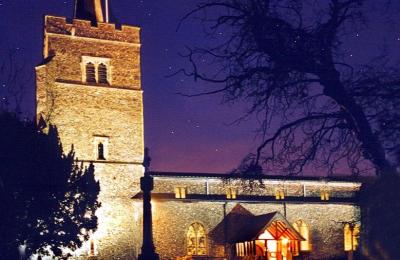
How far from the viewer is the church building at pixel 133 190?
37.8 metres

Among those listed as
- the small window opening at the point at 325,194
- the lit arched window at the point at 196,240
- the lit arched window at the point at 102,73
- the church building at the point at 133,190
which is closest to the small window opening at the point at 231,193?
the church building at the point at 133,190

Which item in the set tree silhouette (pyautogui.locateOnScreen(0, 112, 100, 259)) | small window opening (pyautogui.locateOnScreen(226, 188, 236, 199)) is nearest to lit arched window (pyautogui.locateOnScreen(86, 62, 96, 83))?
tree silhouette (pyautogui.locateOnScreen(0, 112, 100, 259))

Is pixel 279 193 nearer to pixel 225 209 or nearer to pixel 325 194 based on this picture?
pixel 325 194

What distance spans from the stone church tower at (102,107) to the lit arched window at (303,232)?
10.5 m

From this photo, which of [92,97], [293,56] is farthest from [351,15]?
[92,97]

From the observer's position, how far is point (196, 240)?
1518 inches

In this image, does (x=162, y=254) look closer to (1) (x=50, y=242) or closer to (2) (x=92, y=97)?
(1) (x=50, y=242)

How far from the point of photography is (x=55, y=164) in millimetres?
34906

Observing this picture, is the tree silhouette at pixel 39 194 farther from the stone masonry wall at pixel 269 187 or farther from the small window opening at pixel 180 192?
the small window opening at pixel 180 192

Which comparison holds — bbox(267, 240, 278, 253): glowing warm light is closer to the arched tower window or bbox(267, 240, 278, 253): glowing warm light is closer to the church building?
the church building

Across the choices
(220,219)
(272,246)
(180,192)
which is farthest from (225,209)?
(272,246)

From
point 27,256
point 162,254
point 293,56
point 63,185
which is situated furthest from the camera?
point 162,254

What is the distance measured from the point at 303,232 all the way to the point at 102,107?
587 inches

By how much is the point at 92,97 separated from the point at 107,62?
8.62 feet
